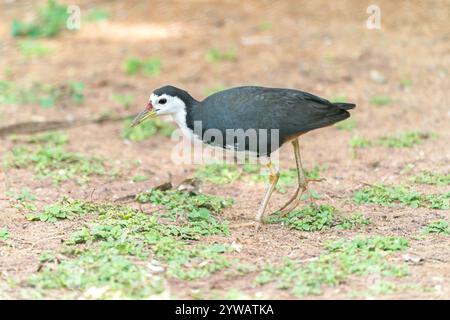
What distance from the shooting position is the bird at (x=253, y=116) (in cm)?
642

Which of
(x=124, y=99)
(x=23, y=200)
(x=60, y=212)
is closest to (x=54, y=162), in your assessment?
(x=23, y=200)

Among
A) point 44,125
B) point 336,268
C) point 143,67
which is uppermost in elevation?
point 143,67

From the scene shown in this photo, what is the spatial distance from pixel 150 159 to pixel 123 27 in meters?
4.41

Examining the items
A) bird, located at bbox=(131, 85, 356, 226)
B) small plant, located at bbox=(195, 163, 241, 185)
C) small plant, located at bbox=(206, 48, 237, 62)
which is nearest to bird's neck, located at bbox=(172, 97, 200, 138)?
bird, located at bbox=(131, 85, 356, 226)

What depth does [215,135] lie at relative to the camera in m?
6.46

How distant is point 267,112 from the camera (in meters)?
6.52

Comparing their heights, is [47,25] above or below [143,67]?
above

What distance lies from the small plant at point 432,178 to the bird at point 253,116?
45.8 inches

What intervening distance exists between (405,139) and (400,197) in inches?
72.4

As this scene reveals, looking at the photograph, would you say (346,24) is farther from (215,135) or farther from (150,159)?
(215,135)

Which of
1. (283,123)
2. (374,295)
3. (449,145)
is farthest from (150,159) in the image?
(374,295)

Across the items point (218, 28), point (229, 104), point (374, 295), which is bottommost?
point (374, 295)

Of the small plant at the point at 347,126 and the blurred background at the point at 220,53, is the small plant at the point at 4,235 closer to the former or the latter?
the blurred background at the point at 220,53

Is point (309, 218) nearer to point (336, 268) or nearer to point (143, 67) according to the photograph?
point (336, 268)
